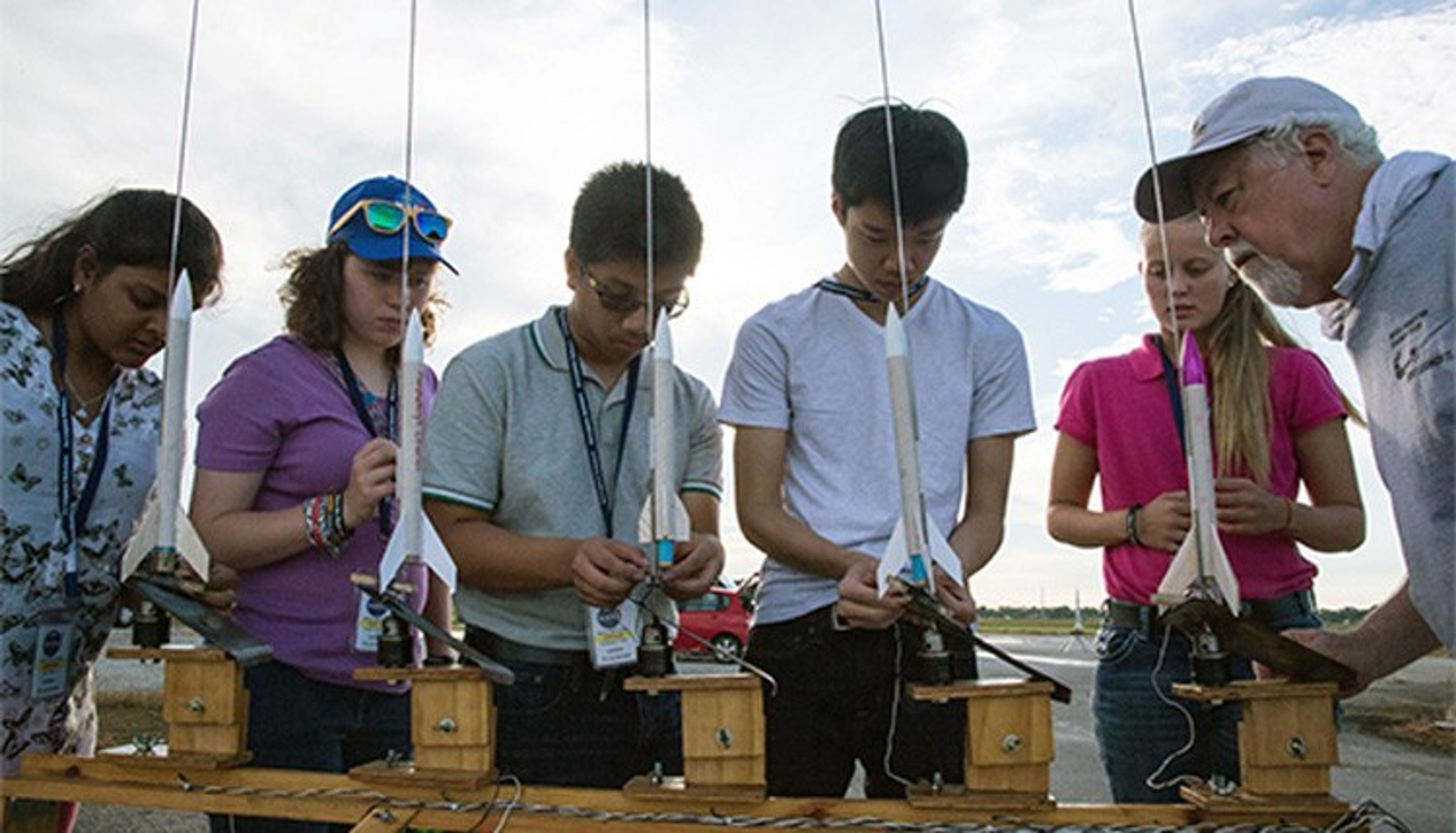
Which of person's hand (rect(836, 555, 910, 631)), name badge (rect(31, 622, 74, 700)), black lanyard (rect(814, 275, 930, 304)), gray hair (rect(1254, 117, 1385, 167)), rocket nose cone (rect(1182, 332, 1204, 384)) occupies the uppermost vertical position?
gray hair (rect(1254, 117, 1385, 167))

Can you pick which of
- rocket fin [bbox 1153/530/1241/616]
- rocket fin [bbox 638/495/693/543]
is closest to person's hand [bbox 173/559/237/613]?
rocket fin [bbox 638/495/693/543]


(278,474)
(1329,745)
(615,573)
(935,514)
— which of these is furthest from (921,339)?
(278,474)

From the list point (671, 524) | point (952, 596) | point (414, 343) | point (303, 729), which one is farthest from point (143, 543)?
point (952, 596)

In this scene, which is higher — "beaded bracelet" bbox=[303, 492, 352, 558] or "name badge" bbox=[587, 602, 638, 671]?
"beaded bracelet" bbox=[303, 492, 352, 558]

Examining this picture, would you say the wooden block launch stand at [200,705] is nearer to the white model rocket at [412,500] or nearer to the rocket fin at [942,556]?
the white model rocket at [412,500]

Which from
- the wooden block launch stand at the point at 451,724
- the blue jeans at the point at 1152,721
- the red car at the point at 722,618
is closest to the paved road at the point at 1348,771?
the blue jeans at the point at 1152,721

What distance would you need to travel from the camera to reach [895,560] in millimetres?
2025

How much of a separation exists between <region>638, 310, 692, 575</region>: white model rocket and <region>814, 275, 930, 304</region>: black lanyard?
2.56 feet

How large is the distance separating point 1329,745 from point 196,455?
2.63 metres

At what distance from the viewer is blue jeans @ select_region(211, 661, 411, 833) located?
2471 millimetres

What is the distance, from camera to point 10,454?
2.40 meters

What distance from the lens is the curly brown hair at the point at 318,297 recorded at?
281cm

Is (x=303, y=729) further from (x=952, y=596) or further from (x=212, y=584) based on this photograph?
(x=952, y=596)

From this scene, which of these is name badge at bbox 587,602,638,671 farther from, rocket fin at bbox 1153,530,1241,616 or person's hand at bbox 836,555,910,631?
rocket fin at bbox 1153,530,1241,616
